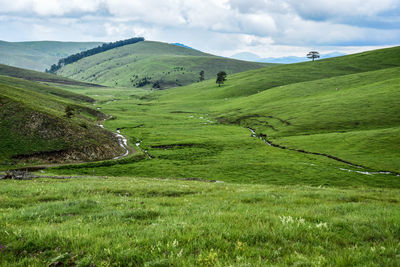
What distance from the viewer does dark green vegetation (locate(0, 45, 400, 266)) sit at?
5863 millimetres

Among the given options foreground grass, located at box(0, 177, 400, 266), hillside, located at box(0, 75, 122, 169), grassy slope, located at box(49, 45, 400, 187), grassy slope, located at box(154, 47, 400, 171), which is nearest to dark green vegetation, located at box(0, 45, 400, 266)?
foreground grass, located at box(0, 177, 400, 266)

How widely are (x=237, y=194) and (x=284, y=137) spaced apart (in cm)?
7781

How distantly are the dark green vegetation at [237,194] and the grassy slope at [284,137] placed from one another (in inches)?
18.1

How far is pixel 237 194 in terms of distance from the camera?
16.6 metres

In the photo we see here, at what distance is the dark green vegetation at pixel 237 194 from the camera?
19.2 ft

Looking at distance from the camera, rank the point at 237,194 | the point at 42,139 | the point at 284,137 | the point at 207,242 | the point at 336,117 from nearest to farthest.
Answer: the point at 207,242 < the point at 237,194 < the point at 42,139 < the point at 284,137 < the point at 336,117

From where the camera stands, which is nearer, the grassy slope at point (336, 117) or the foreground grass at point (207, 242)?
the foreground grass at point (207, 242)

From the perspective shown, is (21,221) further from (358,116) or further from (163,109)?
(163,109)

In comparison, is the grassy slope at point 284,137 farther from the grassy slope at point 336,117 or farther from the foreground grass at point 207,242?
the foreground grass at point 207,242

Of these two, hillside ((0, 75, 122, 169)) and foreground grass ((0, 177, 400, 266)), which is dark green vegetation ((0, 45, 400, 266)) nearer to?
foreground grass ((0, 177, 400, 266))

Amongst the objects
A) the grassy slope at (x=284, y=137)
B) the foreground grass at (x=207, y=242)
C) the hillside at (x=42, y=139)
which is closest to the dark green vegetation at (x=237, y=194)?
the foreground grass at (x=207, y=242)

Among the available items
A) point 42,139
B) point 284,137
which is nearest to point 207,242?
point 42,139

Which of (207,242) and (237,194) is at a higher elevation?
(207,242)

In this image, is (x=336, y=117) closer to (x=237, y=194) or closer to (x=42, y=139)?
(x=237, y=194)
